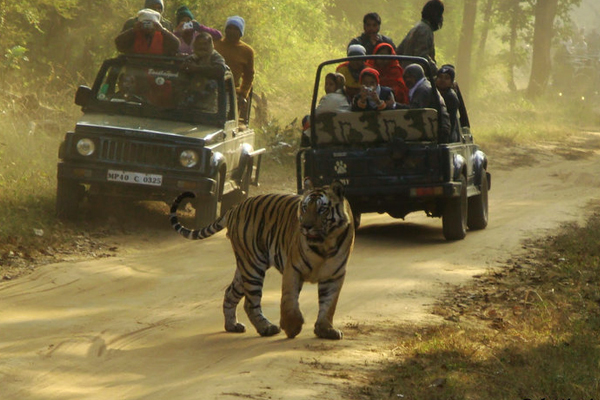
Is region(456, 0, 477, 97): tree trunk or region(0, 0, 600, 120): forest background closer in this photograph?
region(0, 0, 600, 120): forest background

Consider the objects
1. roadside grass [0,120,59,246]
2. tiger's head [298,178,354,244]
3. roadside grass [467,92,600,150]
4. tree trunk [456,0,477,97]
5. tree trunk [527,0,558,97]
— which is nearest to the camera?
tiger's head [298,178,354,244]

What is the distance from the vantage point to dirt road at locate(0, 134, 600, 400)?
225 inches

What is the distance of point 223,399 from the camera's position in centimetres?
515

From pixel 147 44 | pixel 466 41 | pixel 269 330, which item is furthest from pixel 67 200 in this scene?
pixel 466 41

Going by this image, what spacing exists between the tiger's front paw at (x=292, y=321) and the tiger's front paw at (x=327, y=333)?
0.39 feet

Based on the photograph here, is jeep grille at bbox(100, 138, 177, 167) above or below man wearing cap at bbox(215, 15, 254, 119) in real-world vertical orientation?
below

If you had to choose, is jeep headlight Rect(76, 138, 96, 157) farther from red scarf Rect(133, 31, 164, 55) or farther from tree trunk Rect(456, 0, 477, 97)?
tree trunk Rect(456, 0, 477, 97)

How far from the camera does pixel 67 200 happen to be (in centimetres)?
1107

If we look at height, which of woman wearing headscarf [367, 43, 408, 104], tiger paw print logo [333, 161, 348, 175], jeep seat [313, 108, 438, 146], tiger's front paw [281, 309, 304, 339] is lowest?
tiger's front paw [281, 309, 304, 339]

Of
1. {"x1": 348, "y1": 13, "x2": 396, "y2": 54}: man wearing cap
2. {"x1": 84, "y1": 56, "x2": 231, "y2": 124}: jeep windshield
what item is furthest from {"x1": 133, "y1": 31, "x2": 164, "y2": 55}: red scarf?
{"x1": 348, "y1": 13, "x2": 396, "y2": 54}: man wearing cap

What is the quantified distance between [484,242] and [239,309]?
403 centimetres

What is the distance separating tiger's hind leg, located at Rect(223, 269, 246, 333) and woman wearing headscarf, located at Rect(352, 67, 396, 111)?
4.37 m

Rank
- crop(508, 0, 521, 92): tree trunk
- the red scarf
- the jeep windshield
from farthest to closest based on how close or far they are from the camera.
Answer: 1. crop(508, 0, 521, 92): tree trunk
2. the red scarf
3. the jeep windshield

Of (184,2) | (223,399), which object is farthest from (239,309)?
(184,2)
